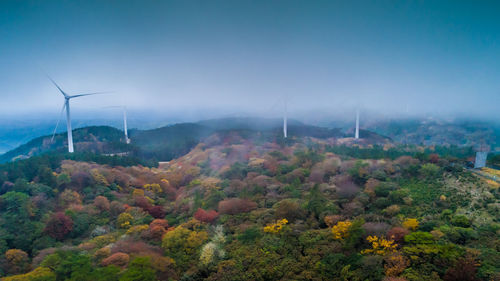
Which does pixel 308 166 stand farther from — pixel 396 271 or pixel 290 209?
pixel 396 271

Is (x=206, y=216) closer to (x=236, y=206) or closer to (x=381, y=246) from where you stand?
(x=236, y=206)

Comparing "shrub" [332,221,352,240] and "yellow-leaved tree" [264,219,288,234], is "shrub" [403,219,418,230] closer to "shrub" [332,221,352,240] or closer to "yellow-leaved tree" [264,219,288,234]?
"shrub" [332,221,352,240]

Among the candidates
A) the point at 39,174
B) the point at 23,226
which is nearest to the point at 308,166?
the point at 23,226

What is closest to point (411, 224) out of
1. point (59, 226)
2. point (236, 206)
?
point (236, 206)

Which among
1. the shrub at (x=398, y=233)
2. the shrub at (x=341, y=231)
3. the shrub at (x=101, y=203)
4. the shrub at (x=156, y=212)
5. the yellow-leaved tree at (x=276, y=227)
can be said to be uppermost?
the shrub at (x=398, y=233)

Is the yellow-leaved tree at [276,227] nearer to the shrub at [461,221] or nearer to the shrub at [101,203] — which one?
the shrub at [461,221]

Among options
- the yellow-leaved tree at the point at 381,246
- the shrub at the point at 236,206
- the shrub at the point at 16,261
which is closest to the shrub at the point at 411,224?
the yellow-leaved tree at the point at 381,246

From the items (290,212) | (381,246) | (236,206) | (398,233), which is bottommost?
(236,206)

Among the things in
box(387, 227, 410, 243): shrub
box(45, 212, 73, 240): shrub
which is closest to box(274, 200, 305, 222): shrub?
box(387, 227, 410, 243): shrub
